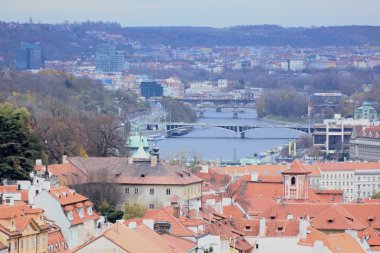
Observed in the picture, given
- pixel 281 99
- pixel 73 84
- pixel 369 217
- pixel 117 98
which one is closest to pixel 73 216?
pixel 369 217

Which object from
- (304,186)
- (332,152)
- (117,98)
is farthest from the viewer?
(117,98)

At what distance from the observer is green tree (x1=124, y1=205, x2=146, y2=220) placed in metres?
35.9

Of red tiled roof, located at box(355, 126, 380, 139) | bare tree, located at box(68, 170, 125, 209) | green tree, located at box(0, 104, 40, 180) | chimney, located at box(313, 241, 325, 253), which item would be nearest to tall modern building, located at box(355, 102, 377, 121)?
red tiled roof, located at box(355, 126, 380, 139)

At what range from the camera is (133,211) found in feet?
120

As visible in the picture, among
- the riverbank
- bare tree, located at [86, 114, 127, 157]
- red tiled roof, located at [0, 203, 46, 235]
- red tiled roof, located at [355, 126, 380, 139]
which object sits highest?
red tiled roof, located at [0, 203, 46, 235]

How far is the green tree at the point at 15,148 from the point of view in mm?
37375

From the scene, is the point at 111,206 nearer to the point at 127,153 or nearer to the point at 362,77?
the point at 127,153

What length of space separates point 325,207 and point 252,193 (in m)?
7.85

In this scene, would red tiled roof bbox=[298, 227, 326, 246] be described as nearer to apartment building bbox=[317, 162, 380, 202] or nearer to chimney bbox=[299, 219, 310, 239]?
chimney bbox=[299, 219, 310, 239]

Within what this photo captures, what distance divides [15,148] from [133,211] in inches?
Answer: 130

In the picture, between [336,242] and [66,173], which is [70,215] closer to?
[336,242]

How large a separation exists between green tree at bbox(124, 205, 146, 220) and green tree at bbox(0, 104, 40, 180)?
2171 millimetres

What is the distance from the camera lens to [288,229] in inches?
1276

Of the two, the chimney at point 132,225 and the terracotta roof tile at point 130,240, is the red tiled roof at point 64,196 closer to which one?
the chimney at point 132,225
